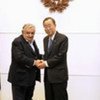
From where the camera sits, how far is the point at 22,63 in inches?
124

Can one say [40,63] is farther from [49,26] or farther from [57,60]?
[49,26]

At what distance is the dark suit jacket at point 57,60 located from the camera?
10.2 feet

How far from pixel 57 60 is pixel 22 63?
0.39 metres

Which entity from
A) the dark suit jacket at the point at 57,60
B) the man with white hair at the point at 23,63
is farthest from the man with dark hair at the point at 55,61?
the man with white hair at the point at 23,63

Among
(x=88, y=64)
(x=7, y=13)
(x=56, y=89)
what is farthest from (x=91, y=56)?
(x=7, y=13)

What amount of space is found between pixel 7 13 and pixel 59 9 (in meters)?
0.74

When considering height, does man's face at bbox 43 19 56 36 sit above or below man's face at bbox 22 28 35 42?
above

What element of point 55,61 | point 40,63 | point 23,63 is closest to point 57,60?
point 55,61

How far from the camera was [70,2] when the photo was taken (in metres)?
3.96

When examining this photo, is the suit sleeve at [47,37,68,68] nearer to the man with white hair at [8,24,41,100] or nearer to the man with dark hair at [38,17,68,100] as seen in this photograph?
the man with dark hair at [38,17,68,100]

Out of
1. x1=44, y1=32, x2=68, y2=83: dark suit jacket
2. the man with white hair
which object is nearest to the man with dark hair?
x1=44, y1=32, x2=68, y2=83: dark suit jacket

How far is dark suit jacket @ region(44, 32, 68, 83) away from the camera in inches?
122

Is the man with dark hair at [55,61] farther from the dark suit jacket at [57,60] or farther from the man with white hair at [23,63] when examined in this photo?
the man with white hair at [23,63]

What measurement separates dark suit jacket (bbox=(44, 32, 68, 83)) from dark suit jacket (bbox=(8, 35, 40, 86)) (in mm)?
200
